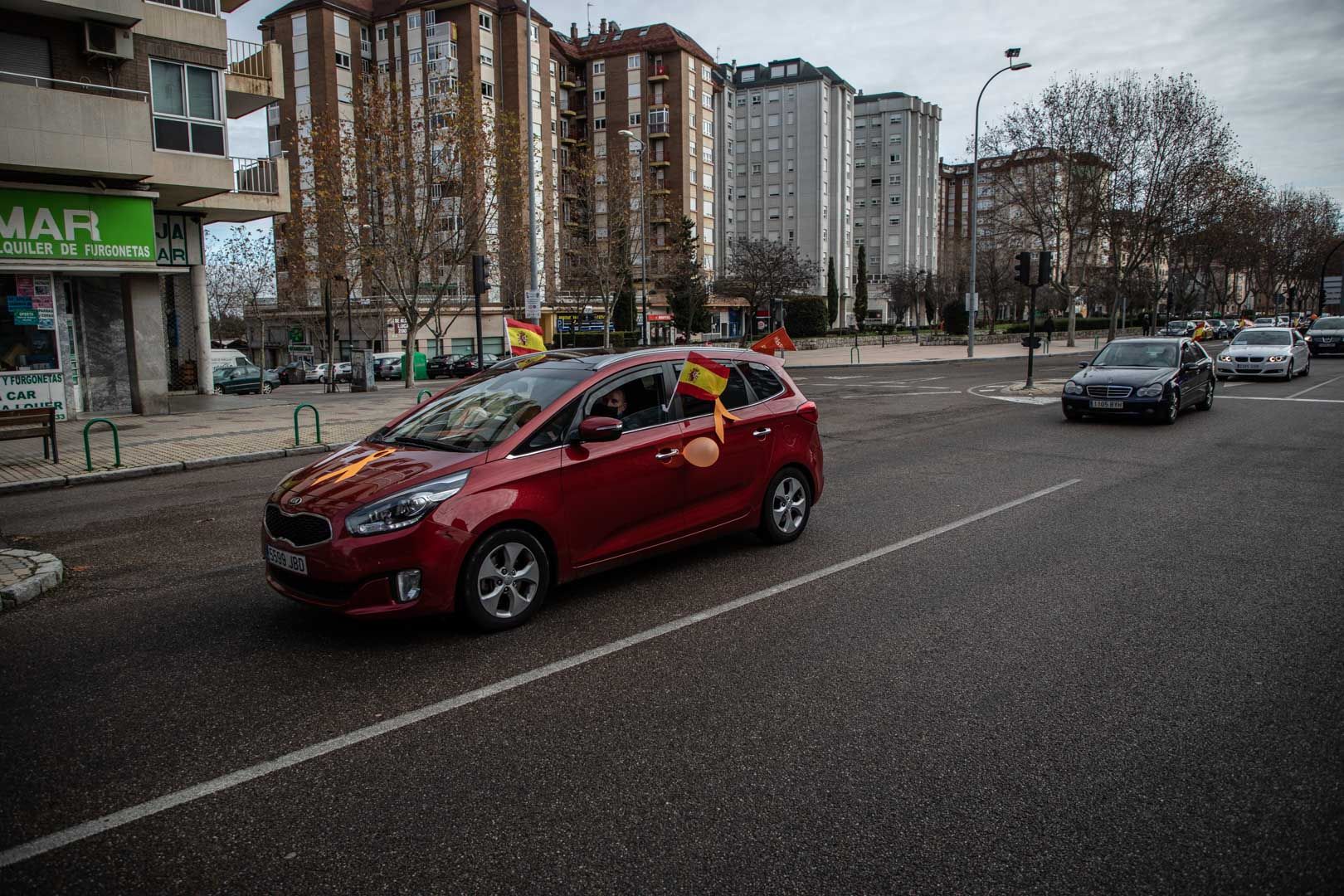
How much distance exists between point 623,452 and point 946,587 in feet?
7.64

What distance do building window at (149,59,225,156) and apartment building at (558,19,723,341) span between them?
53.8 meters

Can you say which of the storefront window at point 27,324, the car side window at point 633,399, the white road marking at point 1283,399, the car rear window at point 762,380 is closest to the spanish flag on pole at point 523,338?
the car rear window at point 762,380

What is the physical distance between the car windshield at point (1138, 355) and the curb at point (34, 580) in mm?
15326

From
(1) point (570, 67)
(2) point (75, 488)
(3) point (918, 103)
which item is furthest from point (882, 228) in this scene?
(2) point (75, 488)

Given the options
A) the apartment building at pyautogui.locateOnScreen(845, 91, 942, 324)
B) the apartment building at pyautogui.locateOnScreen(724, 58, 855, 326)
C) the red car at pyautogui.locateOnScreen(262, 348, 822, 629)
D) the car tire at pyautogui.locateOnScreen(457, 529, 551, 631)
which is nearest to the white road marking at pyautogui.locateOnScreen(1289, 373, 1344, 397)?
the red car at pyautogui.locateOnScreen(262, 348, 822, 629)

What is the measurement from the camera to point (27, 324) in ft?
54.3

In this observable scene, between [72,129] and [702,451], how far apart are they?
15835 millimetres

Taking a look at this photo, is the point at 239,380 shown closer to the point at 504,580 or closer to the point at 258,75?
the point at 258,75

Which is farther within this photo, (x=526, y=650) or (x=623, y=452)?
(x=623, y=452)

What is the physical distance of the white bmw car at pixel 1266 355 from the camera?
22578 mm

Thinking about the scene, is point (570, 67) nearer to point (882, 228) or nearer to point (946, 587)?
point (882, 228)

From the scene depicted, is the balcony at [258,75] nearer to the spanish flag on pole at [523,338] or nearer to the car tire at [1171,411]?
the spanish flag on pole at [523,338]

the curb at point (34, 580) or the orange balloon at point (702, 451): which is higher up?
the orange balloon at point (702, 451)

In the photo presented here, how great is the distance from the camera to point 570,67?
76812mm
